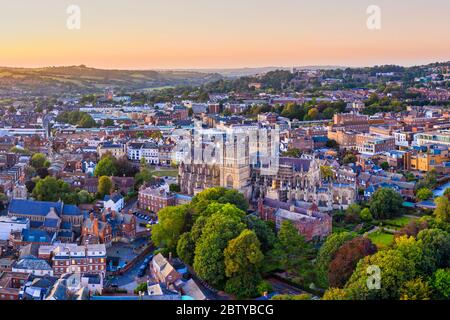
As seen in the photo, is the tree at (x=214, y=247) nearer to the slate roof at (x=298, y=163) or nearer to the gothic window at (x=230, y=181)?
the gothic window at (x=230, y=181)

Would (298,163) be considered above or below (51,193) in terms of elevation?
above

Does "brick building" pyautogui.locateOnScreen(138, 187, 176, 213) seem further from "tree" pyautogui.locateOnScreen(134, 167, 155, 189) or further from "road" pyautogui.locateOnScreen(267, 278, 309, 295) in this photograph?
"road" pyautogui.locateOnScreen(267, 278, 309, 295)

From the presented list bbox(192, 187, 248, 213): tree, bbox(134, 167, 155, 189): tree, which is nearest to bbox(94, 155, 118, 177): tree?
bbox(134, 167, 155, 189): tree

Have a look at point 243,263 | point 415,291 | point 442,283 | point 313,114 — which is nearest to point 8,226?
point 243,263

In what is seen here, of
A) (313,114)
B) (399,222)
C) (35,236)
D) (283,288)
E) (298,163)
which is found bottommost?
(283,288)

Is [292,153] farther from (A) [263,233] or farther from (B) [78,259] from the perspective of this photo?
(B) [78,259]
